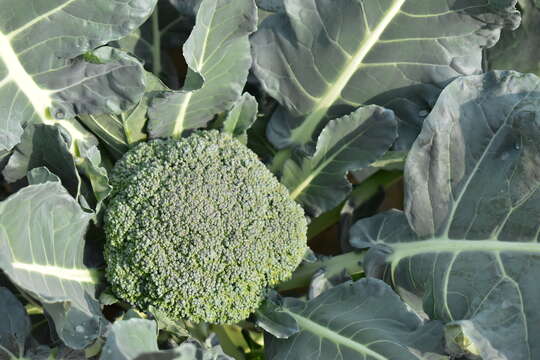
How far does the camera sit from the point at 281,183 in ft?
4.01

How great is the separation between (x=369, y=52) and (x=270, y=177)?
0.31 meters

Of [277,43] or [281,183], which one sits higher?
[277,43]

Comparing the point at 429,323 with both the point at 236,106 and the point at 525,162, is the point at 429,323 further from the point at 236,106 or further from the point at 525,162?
the point at 236,106

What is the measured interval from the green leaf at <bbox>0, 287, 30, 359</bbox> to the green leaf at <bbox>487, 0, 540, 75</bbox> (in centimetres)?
106

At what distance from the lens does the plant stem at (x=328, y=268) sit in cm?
119

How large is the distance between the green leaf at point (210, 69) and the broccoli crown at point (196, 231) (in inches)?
2.3

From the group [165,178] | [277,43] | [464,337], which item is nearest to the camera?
[464,337]

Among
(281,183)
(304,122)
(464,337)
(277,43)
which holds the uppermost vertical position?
(277,43)

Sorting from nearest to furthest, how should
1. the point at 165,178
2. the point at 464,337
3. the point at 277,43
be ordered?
the point at 464,337 → the point at 165,178 → the point at 277,43

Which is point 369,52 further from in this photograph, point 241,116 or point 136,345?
point 136,345

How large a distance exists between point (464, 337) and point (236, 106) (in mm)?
577

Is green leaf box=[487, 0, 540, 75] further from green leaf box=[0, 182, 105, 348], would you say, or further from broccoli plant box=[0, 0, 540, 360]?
green leaf box=[0, 182, 105, 348]

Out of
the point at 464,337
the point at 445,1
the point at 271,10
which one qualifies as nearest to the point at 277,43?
the point at 271,10

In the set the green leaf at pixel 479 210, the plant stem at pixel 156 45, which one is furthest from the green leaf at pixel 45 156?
the green leaf at pixel 479 210
